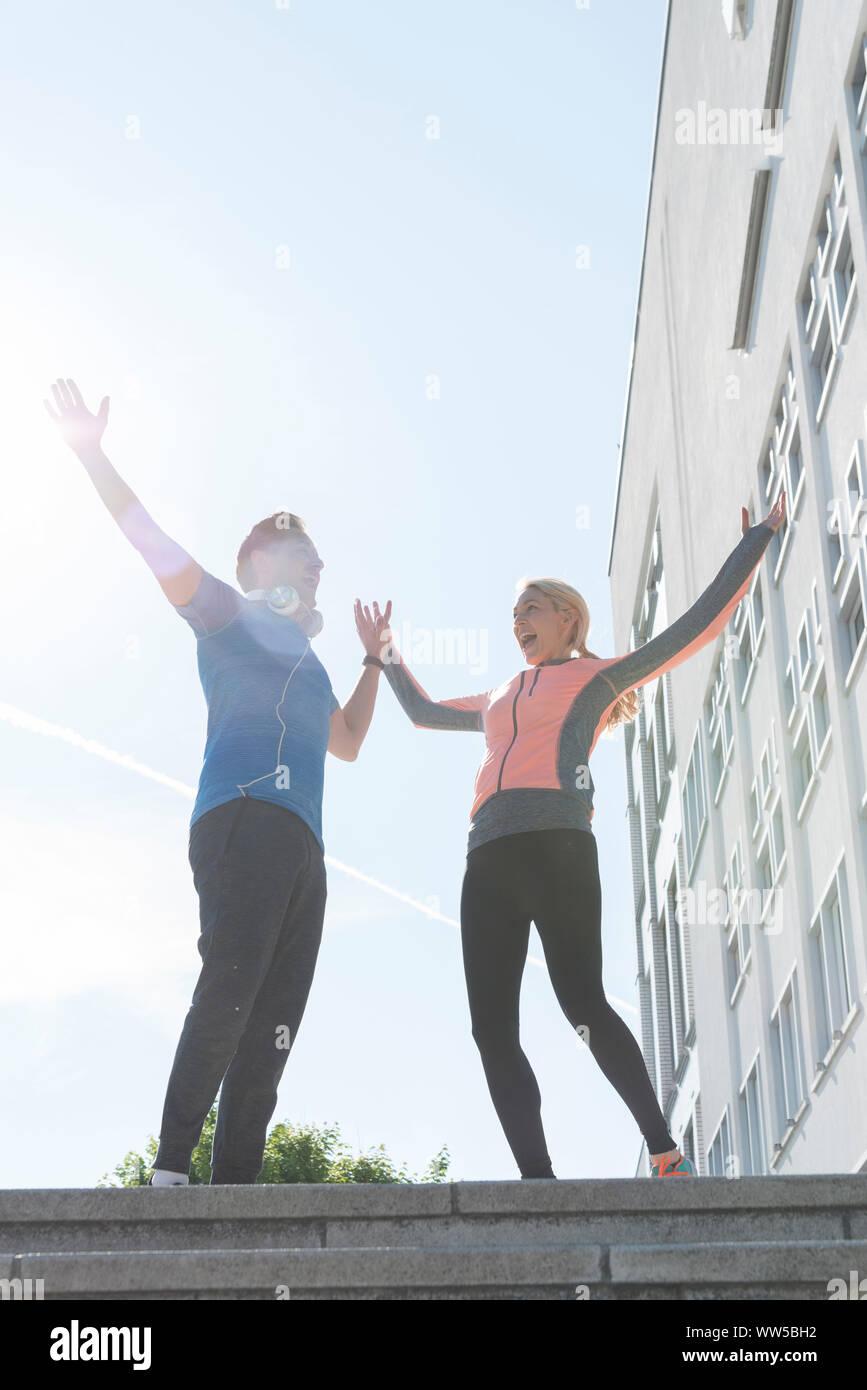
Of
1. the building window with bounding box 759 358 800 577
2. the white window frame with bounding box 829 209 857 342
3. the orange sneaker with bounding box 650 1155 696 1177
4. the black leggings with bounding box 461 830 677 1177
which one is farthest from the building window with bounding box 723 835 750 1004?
the orange sneaker with bounding box 650 1155 696 1177

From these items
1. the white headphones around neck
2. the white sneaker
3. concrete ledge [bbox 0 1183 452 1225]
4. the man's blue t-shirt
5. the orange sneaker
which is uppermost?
the white headphones around neck

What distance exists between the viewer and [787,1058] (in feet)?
82.8

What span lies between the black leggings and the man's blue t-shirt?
2.32ft

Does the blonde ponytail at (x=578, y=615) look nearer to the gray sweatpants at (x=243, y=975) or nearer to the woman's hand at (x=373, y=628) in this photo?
the woman's hand at (x=373, y=628)

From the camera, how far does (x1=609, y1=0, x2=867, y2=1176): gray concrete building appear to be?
1983 centimetres

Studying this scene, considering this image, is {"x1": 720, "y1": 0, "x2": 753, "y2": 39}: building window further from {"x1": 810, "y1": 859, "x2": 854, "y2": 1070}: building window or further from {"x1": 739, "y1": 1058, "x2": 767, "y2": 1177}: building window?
{"x1": 739, "y1": 1058, "x2": 767, "y2": 1177}: building window

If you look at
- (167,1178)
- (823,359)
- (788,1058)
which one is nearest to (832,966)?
(788,1058)

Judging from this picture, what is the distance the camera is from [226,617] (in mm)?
6465

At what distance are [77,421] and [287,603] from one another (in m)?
1.03

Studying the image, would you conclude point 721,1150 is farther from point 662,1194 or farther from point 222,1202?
point 222,1202

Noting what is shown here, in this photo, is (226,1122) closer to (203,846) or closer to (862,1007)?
(203,846)

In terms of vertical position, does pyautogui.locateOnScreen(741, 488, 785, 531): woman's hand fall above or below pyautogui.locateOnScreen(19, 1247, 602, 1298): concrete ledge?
above
